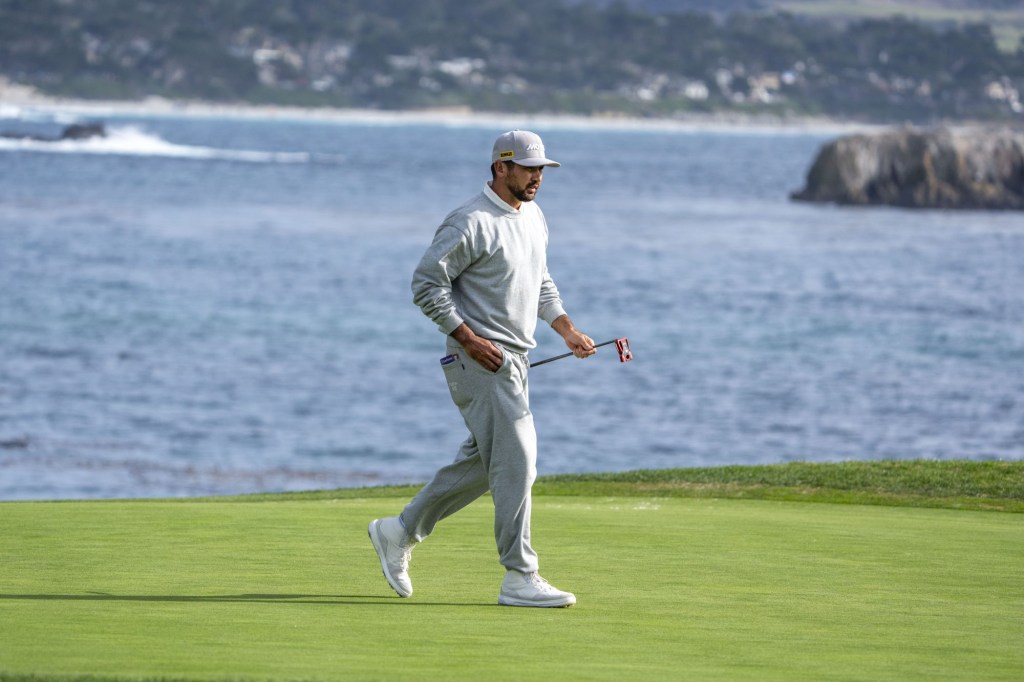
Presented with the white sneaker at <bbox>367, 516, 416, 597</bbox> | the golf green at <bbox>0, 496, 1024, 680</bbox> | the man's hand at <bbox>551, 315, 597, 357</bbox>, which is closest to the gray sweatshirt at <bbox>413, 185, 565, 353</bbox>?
the man's hand at <bbox>551, 315, 597, 357</bbox>

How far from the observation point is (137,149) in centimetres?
14662

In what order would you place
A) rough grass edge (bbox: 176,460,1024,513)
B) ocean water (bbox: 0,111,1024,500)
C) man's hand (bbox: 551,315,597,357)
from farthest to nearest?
1. ocean water (bbox: 0,111,1024,500)
2. rough grass edge (bbox: 176,460,1024,513)
3. man's hand (bbox: 551,315,597,357)

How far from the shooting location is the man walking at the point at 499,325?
7184mm

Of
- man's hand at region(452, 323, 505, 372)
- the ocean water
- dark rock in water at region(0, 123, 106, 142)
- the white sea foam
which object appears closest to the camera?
man's hand at region(452, 323, 505, 372)

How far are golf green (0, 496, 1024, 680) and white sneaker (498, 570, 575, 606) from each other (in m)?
0.06

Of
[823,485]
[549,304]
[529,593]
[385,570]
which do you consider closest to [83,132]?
[823,485]

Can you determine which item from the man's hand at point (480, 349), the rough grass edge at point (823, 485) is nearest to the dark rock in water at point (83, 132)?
the rough grass edge at point (823, 485)

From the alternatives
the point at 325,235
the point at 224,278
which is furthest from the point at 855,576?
the point at 325,235

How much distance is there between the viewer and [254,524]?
9344mm

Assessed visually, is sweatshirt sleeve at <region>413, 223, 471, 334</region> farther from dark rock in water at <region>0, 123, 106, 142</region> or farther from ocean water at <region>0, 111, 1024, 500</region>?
dark rock in water at <region>0, 123, 106, 142</region>

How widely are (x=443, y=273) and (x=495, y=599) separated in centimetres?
138

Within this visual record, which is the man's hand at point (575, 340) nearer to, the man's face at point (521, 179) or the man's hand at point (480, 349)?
the man's hand at point (480, 349)

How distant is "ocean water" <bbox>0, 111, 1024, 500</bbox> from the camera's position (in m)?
26.6

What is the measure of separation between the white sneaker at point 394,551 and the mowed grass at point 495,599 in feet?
0.35
